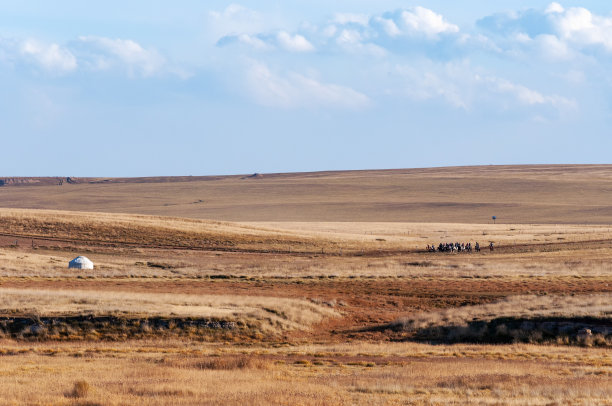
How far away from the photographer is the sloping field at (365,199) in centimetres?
12756

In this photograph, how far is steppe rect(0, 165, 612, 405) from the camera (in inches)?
692

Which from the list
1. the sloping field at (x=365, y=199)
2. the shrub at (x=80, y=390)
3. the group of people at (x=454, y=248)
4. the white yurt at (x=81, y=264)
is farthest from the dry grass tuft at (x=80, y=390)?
the sloping field at (x=365, y=199)

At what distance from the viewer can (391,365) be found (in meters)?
22.2

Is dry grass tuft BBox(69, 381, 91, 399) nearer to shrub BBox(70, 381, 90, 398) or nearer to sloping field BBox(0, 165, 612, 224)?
shrub BBox(70, 381, 90, 398)

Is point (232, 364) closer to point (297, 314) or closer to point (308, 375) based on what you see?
Answer: point (308, 375)

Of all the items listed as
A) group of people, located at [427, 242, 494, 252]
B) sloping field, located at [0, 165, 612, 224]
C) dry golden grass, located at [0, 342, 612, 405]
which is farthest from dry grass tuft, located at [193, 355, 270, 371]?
sloping field, located at [0, 165, 612, 224]

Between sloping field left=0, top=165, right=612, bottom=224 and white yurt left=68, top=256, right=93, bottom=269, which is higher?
sloping field left=0, top=165, right=612, bottom=224

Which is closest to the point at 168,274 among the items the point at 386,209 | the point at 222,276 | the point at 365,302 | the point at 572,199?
the point at 222,276

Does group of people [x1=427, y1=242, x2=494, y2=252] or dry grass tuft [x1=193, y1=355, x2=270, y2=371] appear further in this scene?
group of people [x1=427, y1=242, x2=494, y2=252]

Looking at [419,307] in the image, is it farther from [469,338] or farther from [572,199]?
[572,199]

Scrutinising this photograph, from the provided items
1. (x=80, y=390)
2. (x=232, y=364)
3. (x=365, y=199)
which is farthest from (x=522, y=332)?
(x=365, y=199)

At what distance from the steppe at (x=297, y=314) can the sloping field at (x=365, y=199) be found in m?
30.9

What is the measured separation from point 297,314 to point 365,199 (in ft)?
393

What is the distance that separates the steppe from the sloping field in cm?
3086
